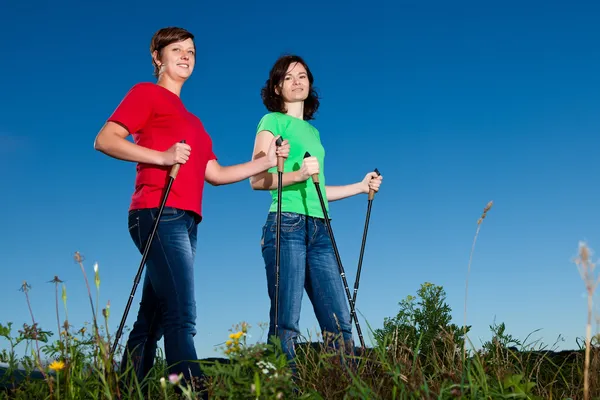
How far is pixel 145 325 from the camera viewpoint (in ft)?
13.3

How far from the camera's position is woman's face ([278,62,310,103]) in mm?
4996

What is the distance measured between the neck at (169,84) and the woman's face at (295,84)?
1035 millimetres

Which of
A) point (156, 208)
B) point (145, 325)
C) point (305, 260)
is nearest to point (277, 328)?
point (305, 260)

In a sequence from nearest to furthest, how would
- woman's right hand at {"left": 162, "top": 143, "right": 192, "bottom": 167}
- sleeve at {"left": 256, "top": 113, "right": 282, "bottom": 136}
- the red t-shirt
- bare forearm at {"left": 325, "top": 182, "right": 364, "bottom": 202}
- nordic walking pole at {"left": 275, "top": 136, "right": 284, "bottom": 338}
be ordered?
1. woman's right hand at {"left": 162, "top": 143, "right": 192, "bottom": 167}
2. the red t-shirt
3. nordic walking pole at {"left": 275, "top": 136, "right": 284, "bottom": 338}
4. sleeve at {"left": 256, "top": 113, "right": 282, "bottom": 136}
5. bare forearm at {"left": 325, "top": 182, "right": 364, "bottom": 202}

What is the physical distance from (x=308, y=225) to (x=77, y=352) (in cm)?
174

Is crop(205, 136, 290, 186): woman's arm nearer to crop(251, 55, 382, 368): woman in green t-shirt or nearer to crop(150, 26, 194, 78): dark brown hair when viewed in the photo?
crop(251, 55, 382, 368): woman in green t-shirt

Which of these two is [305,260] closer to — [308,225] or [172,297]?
[308,225]

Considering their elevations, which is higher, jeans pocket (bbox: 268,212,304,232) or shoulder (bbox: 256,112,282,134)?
shoulder (bbox: 256,112,282,134)

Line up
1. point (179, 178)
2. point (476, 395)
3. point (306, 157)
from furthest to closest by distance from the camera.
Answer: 1. point (306, 157)
2. point (179, 178)
3. point (476, 395)

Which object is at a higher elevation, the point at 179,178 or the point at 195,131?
the point at 195,131

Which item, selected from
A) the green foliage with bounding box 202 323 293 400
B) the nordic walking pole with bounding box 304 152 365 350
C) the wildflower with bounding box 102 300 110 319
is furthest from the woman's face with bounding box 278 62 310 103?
the wildflower with bounding box 102 300 110 319

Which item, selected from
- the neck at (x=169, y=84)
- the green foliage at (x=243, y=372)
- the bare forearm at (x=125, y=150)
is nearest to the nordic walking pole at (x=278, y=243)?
the neck at (x=169, y=84)

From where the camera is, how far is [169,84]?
419 cm

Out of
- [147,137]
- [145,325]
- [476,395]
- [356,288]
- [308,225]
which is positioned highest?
[147,137]
